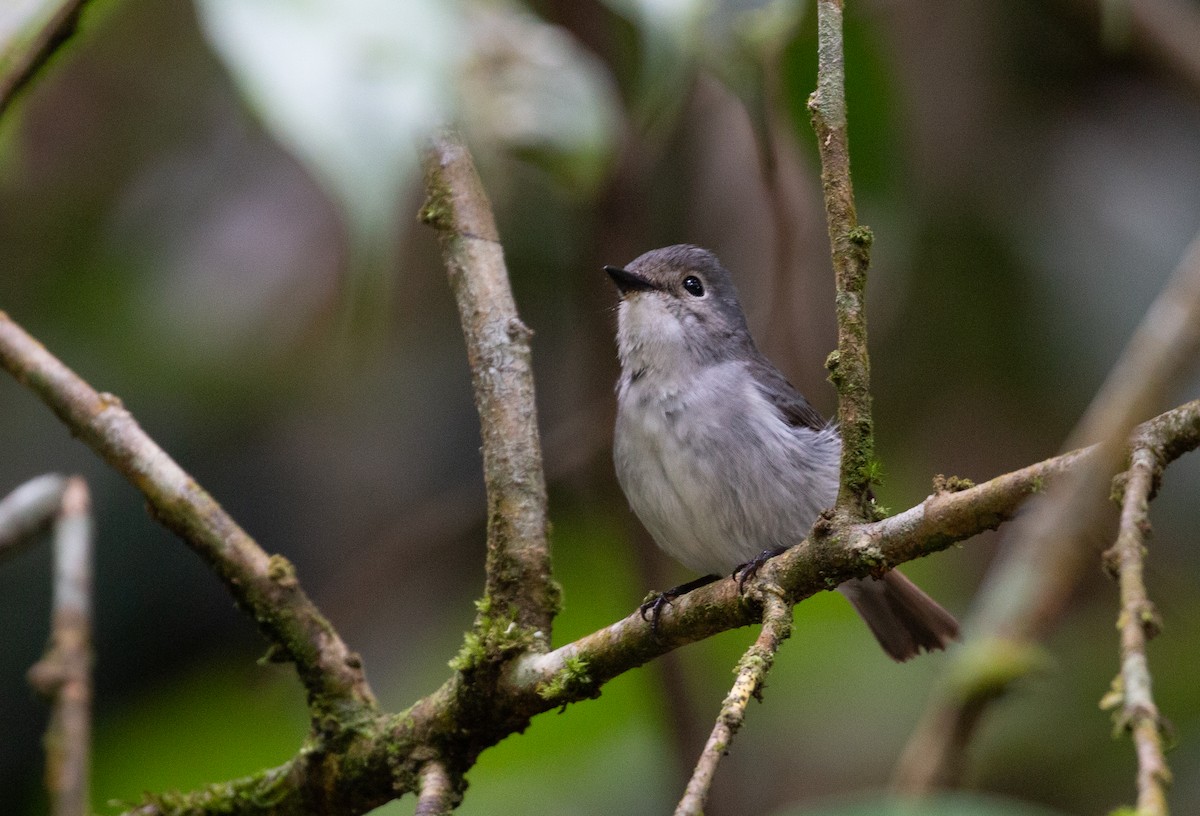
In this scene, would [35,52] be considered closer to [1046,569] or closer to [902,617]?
[1046,569]

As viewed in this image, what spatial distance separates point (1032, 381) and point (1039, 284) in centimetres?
41

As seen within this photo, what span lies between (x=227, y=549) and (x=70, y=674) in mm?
734

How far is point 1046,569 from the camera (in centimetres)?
110

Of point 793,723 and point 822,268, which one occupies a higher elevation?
point 822,268

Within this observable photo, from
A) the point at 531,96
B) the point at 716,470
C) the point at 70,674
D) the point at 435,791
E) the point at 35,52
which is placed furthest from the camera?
the point at 716,470

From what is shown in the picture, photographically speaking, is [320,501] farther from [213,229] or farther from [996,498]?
[996,498]

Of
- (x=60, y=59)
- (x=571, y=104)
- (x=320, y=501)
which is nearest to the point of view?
(x=571, y=104)

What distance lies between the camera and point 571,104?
2.62 metres

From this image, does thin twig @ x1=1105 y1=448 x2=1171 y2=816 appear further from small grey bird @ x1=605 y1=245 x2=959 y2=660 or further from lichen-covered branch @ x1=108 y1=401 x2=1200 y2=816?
small grey bird @ x1=605 y1=245 x2=959 y2=660

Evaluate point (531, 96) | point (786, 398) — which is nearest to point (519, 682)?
point (531, 96)

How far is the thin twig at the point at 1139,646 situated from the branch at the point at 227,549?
1.70 meters

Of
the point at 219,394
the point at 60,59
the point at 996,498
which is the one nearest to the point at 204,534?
the point at 60,59

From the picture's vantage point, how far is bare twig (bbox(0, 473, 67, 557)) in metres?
2.42

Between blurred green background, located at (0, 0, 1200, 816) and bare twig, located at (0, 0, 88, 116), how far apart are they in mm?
1452
